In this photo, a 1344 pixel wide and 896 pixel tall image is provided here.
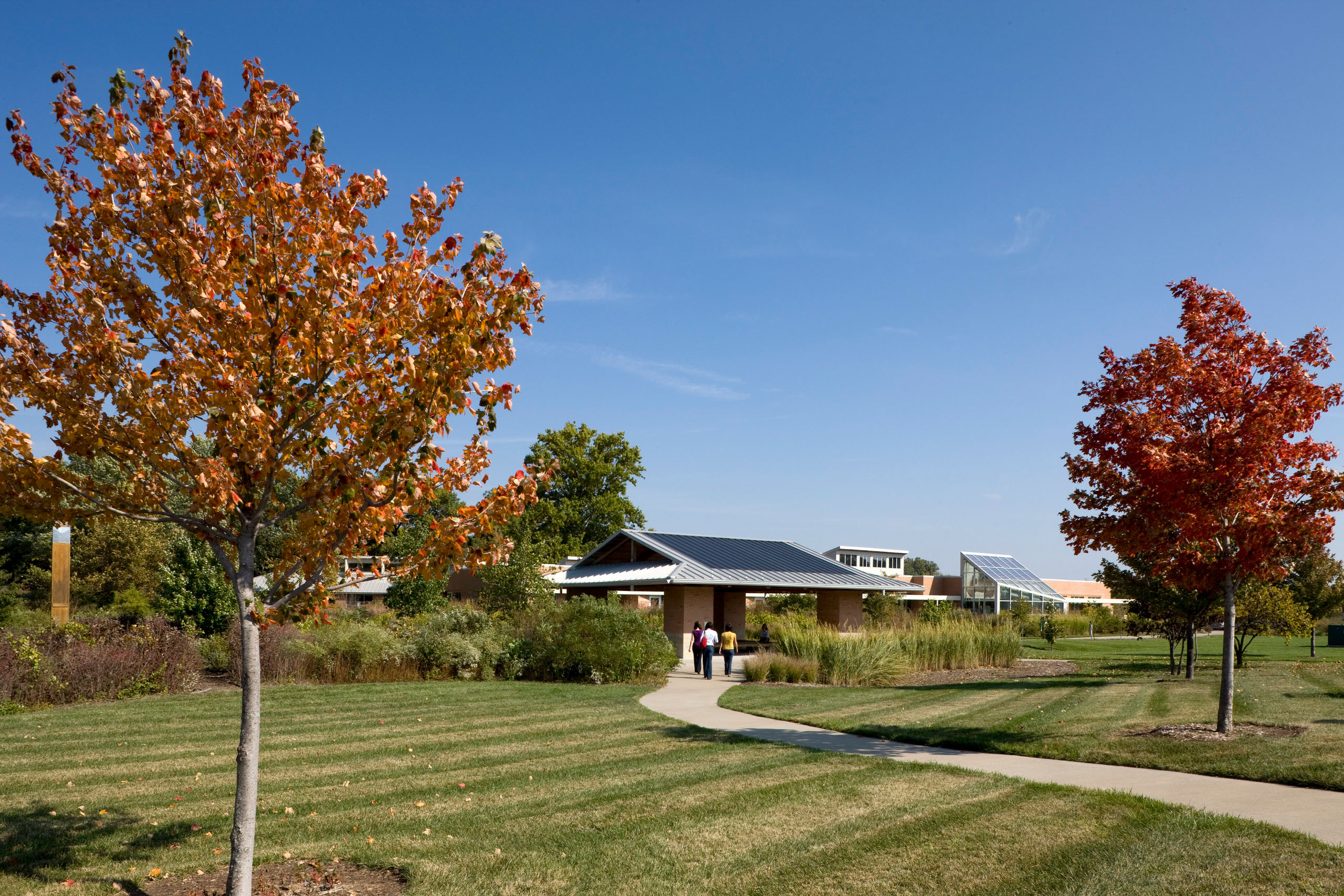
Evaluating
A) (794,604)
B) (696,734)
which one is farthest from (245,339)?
(794,604)

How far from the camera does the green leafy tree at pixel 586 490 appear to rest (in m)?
56.1

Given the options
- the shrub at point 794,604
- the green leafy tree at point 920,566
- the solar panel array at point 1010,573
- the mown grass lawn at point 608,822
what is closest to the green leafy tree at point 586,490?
the shrub at point 794,604

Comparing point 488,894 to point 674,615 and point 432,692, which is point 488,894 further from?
point 674,615

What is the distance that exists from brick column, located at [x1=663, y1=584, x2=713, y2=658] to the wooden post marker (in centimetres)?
1513

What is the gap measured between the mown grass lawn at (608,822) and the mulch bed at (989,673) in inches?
457

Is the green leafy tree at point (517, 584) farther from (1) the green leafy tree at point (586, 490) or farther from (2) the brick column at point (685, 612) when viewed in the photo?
(1) the green leafy tree at point (586, 490)

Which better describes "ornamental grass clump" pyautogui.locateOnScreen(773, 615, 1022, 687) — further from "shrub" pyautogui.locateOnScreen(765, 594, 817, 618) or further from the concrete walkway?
"shrub" pyautogui.locateOnScreen(765, 594, 817, 618)

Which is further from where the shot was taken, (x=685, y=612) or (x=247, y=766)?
(x=685, y=612)

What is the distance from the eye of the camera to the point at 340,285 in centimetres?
532

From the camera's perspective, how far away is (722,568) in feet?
88.8

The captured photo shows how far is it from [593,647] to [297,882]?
47.2 feet

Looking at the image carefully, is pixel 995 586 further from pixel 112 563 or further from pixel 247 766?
pixel 247 766

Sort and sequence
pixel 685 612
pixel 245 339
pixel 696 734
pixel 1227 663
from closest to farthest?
pixel 245 339 < pixel 1227 663 < pixel 696 734 < pixel 685 612

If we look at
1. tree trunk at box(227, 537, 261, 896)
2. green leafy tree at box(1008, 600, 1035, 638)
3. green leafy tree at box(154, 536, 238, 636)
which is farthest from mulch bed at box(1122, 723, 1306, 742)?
green leafy tree at box(1008, 600, 1035, 638)
